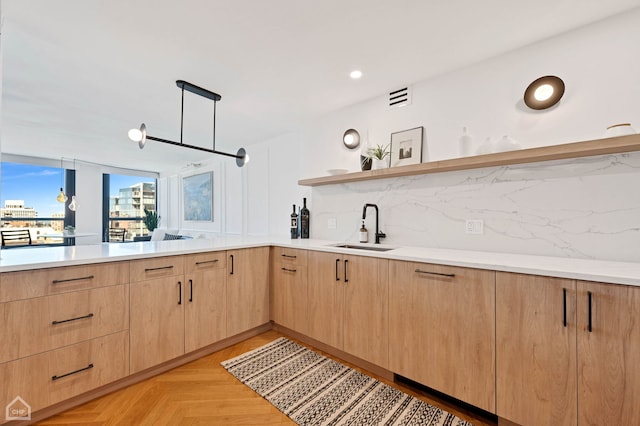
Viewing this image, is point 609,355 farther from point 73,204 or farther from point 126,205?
point 126,205

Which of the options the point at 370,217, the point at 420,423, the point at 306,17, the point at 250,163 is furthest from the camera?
the point at 250,163

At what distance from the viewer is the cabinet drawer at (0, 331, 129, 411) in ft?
4.75

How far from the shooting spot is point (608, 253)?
1.60 meters

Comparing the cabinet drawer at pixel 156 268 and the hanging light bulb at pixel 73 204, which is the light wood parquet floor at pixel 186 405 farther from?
the hanging light bulb at pixel 73 204

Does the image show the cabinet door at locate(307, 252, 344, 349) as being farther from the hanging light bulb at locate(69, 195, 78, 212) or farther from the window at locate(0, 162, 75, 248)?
the hanging light bulb at locate(69, 195, 78, 212)

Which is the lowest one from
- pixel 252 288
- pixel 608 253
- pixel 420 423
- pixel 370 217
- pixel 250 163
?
pixel 420 423

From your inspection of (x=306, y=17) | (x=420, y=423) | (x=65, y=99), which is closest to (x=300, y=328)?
(x=420, y=423)

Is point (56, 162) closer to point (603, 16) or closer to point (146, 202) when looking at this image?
point (146, 202)

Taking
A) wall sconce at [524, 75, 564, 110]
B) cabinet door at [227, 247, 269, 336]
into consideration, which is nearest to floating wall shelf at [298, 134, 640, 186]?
wall sconce at [524, 75, 564, 110]

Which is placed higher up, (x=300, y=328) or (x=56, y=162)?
(x=56, y=162)

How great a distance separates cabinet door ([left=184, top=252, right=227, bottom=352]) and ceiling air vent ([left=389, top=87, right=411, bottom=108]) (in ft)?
6.84

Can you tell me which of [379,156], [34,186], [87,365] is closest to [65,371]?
[87,365]

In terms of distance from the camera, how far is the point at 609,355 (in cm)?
120

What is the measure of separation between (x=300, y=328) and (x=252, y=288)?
585 mm
